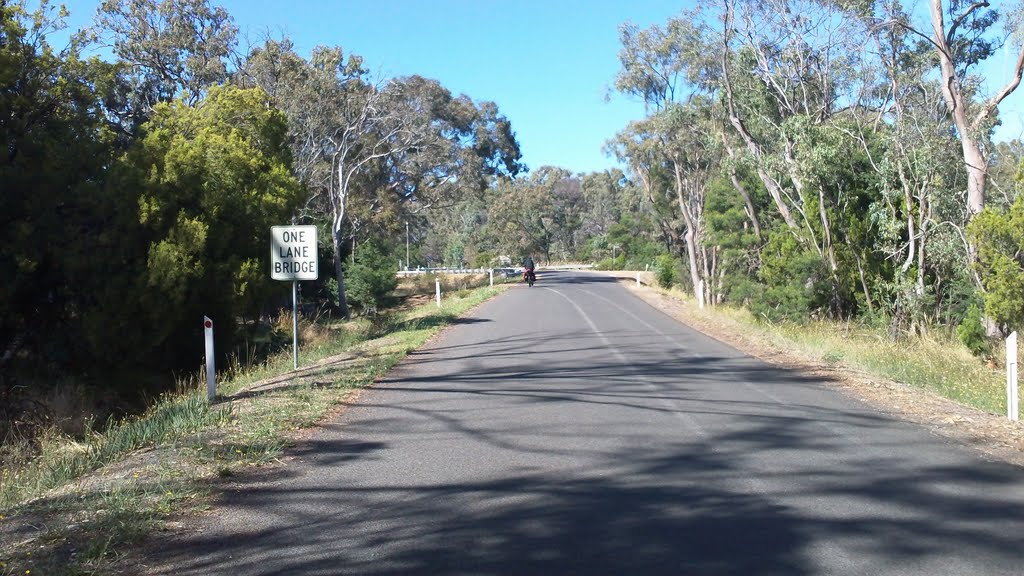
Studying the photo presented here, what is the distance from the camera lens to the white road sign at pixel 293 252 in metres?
16.1

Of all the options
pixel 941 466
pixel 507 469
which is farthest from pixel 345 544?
pixel 941 466

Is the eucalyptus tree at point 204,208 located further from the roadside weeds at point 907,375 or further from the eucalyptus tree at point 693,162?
the eucalyptus tree at point 693,162

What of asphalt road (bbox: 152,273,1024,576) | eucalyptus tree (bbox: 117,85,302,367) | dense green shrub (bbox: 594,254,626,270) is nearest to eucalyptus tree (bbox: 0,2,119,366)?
eucalyptus tree (bbox: 117,85,302,367)

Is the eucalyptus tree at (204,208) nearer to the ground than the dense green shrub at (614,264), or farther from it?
farther from it

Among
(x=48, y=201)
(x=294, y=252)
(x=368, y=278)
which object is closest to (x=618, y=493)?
(x=294, y=252)

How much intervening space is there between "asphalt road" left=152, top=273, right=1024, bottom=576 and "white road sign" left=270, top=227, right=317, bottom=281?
4.78 meters

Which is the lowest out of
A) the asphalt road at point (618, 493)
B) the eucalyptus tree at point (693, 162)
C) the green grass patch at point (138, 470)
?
the asphalt road at point (618, 493)

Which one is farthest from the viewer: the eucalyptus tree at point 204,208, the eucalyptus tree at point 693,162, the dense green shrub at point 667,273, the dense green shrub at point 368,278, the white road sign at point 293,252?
the dense green shrub at point 667,273

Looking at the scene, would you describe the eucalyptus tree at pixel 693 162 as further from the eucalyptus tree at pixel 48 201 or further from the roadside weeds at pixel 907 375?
the eucalyptus tree at pixel 48 201

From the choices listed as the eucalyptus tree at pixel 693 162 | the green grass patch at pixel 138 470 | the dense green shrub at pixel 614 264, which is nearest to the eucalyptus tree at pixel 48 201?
the green grass patch at pixel 138 470

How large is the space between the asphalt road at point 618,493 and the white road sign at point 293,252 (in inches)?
188

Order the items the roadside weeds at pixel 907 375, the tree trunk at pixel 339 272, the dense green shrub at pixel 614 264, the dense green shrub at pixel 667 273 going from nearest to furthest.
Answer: the roadside weeds at pixel 907 375, the tree trunk at pixel 339 272, the dense green shrub at pixel 667 273, the dense green shrub at pixel 614 264

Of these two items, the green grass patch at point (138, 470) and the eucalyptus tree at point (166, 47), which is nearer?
the green grass patch at point (138, 470)

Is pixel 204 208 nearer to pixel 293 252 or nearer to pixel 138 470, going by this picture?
pixel 293 252
